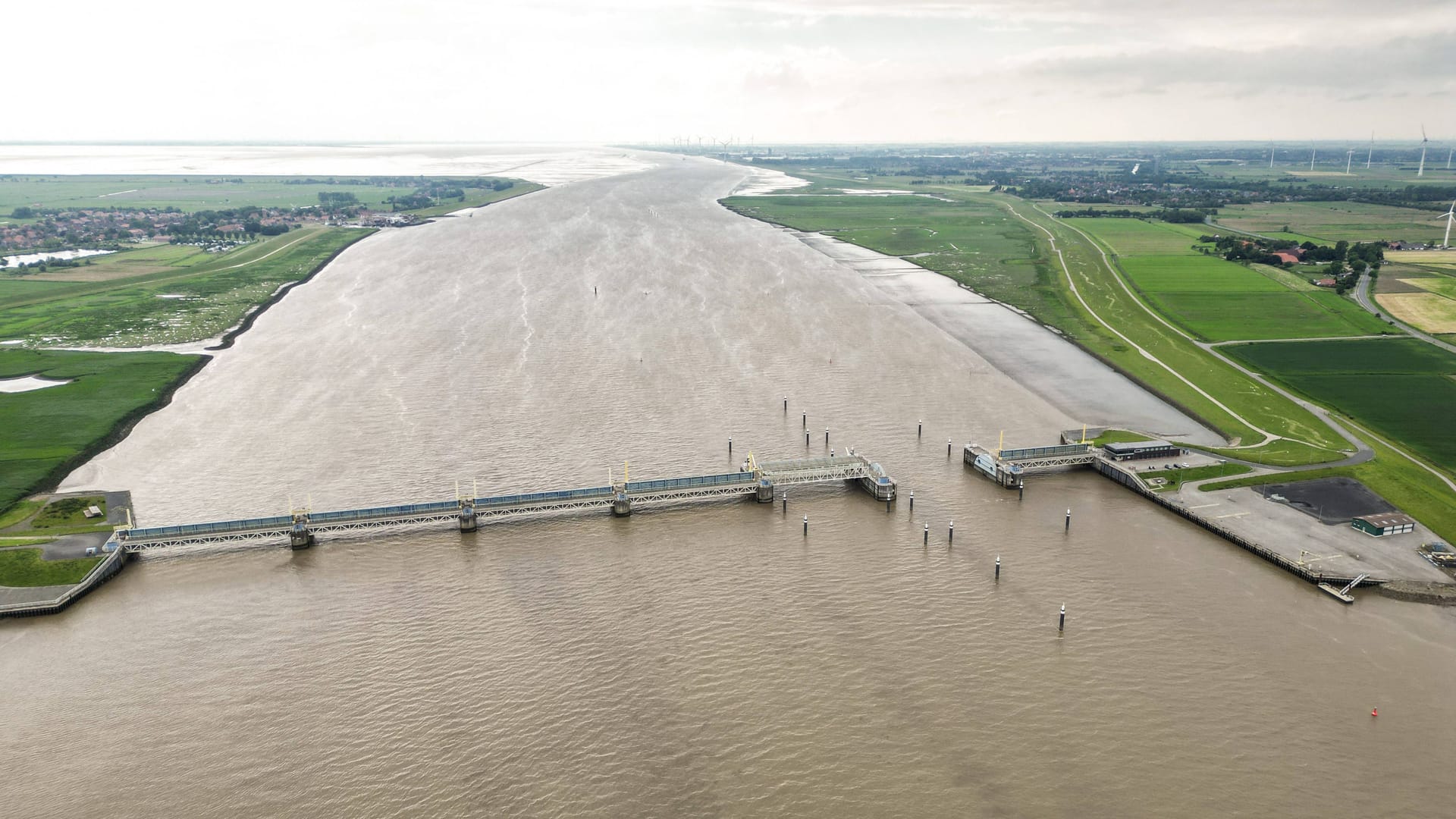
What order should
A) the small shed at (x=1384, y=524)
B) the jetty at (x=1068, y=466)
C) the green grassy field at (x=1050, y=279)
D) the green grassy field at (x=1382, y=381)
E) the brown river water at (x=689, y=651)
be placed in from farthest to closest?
the green grassy field at (x=1050, y=279) → the green grassy field at (x=1382, y=381) → the jetty at (x=1068, y=466) → the small shed at (x=1384, y=524) → the brown river water at (x=689, y=651)

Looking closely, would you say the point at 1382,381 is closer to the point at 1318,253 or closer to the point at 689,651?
the point at 689,651

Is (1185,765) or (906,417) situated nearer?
(1185,765)

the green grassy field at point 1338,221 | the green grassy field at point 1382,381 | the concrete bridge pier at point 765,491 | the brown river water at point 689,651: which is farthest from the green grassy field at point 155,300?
the green grassy field at point 1338,221

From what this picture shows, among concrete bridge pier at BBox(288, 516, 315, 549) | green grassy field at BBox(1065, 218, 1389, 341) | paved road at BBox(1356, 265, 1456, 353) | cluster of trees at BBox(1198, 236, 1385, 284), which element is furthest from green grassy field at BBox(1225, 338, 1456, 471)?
concrete bridge pier at BBox(288, 516, 315, 549)

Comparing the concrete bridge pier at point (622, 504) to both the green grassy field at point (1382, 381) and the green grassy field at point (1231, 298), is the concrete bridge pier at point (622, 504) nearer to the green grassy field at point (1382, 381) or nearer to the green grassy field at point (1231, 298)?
the green grassy field at point (1382, 381)

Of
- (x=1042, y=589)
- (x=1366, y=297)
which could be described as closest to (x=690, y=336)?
(x=1042, y=589)

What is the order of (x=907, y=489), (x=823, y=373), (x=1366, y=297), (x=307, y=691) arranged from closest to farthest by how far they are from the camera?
(x=307, y=691) < (x=907, y=489) < (x=823, y=373) < (x=1366, y=297)

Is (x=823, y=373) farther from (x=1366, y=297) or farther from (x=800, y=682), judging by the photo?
(x=1366, y=297)
